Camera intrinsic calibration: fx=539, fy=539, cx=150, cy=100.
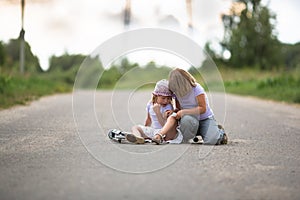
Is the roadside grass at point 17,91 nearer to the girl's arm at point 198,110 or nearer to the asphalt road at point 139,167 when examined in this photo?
the asphalt road at point 139,167

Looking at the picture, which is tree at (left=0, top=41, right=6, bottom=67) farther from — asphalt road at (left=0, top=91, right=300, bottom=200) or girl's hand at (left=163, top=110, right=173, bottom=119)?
girl's hand at (left=163, top=110, right=173, bottom=119)

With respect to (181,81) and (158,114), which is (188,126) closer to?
(158,114)

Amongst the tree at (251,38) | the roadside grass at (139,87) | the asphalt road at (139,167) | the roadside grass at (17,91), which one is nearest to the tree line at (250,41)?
the tree at (251,38)

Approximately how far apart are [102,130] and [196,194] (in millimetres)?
3633

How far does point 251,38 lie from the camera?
4094 centimetres

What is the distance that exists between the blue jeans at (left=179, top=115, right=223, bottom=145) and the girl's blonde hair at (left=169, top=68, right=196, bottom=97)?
29cm

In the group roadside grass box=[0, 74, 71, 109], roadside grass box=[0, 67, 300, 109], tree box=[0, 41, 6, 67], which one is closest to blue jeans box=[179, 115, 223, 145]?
roadside grass box=[0, 67, 300, 109]

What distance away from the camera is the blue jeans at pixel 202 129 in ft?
18.5

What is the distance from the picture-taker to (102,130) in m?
6.98

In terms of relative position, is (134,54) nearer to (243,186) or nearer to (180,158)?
(180,158)

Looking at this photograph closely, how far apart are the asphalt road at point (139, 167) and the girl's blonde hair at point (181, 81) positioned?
0.57 metres

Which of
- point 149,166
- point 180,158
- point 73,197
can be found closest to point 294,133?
point 180,158

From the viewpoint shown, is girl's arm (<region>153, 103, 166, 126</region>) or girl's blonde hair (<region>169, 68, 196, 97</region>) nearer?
girl's blonde hair (<region>169, 68, 196, 97</region>)

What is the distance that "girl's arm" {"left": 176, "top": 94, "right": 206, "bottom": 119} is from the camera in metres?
5.59
